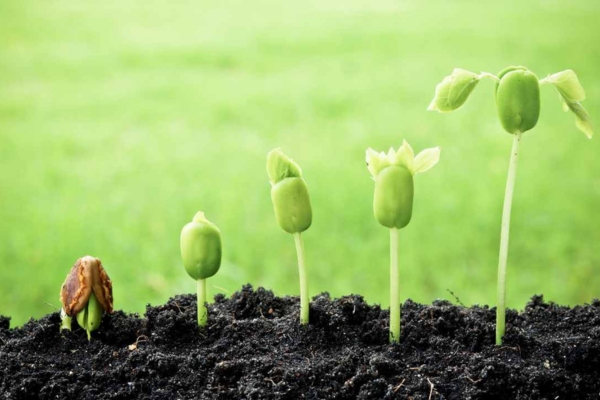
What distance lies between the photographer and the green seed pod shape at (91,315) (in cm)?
93

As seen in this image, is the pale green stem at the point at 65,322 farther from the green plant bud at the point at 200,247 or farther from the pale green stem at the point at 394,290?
the pale green stem at the point at 394,290

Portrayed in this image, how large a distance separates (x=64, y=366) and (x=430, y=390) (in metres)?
0.43

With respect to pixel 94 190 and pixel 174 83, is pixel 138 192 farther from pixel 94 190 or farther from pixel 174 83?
pixel 174 83

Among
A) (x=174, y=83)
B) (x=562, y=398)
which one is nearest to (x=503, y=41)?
(x=174, y=83)

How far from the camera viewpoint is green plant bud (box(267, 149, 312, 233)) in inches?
32.9

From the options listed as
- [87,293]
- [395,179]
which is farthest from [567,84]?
[87,293]

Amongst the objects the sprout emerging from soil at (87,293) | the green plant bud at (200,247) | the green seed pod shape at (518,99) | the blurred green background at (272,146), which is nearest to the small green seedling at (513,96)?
the green seed pod shape at (518,99)

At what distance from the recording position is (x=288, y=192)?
0.84 m

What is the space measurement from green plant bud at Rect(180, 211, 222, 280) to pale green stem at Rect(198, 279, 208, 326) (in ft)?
0.08

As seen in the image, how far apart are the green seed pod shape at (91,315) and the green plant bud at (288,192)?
274mm

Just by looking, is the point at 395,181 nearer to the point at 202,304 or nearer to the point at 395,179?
the point at 395,179

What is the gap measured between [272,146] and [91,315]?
2353 millimetres

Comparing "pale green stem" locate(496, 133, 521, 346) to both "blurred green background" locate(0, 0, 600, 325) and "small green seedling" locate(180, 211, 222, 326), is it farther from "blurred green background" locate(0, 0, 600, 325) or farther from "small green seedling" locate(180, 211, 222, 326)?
"blurred green background" locate(0, 0, 600, 325)

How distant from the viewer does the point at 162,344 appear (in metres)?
0.92
